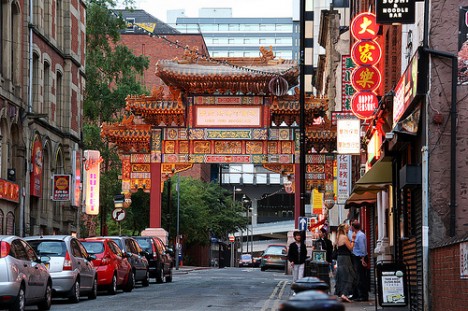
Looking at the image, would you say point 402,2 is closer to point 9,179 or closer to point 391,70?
point 391,70

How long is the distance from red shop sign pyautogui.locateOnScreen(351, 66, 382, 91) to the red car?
25.4 feet

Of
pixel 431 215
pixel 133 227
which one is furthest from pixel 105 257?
pixel 133 227

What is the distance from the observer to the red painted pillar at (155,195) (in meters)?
46.5

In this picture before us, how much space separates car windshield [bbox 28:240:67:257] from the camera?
77.2 feet

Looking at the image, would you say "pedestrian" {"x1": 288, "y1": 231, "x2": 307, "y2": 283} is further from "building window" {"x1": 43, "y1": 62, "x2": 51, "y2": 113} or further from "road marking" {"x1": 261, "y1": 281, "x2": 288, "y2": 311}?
"building window" {"x1": 43, "y1": 62, "x2": 51, "y2": 113}

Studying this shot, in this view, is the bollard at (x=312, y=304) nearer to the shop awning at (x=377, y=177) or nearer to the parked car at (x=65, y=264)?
the parked car at (x=65, y=264)

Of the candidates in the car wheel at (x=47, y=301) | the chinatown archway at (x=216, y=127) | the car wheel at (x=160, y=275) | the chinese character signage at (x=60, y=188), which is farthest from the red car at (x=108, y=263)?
the chinatown archway at (x=216, y=127)

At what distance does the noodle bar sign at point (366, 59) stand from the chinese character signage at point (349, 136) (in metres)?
5.19

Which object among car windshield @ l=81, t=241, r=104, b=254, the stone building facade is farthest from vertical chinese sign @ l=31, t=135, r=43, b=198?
car windshield @ l=81, t=241, r=104, b=254

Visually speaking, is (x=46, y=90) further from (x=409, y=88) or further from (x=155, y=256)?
(x=409, y=88)

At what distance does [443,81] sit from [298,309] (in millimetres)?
12097

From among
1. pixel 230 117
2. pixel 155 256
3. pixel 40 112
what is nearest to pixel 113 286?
pixel 155 256

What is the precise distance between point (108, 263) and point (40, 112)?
17291mm

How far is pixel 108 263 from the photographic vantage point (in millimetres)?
27484
